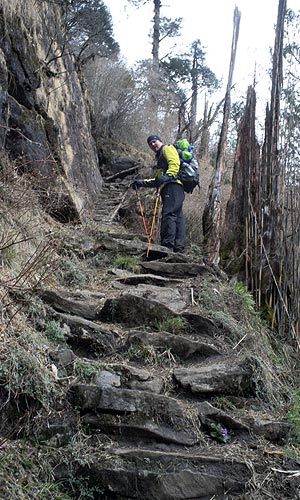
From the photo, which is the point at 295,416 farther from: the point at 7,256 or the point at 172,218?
the point at 172,218

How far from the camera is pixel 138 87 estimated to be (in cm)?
1738

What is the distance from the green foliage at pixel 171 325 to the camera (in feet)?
15.1

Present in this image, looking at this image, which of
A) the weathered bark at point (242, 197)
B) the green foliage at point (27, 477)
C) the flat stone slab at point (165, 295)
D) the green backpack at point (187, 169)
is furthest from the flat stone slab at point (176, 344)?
the green backpack at point (187, 169)

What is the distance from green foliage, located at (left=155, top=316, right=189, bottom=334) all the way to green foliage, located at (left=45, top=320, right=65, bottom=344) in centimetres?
109

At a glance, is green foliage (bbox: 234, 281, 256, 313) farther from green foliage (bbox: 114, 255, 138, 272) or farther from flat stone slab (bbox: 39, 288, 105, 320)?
flat stone slab (bbox: 39, 288, 105, 320)

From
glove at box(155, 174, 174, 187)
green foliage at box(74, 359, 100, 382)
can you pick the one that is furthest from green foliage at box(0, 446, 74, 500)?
glove at box(155, 174, 174, 187)

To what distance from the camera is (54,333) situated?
12.8 feet

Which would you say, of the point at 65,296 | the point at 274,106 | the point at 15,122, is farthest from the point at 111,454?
the point at 274,106

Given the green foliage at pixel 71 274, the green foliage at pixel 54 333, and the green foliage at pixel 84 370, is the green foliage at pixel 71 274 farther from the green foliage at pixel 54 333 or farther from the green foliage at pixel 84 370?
the green foliage at pixel 84 370

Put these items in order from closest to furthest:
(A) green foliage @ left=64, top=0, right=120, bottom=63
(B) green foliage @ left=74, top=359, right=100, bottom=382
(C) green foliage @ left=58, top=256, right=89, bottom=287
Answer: (B) green foliage @ left=74, top=359, right=100, bottom=382
(C) green foliage @ left=58, top=256, right=89, bottom=287
(A) green foliage @ left=64, top=0, right=120, bottom=63

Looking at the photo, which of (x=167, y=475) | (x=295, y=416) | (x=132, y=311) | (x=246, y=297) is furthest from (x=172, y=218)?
(x=167, y=475)

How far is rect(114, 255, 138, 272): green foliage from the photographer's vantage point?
6.38 metres

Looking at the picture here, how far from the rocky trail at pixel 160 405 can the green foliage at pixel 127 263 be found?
126 cm

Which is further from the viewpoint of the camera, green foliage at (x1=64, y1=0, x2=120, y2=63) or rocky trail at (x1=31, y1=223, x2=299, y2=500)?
green foliage at (x1=64, y1=0, x2=120, y2=63)
